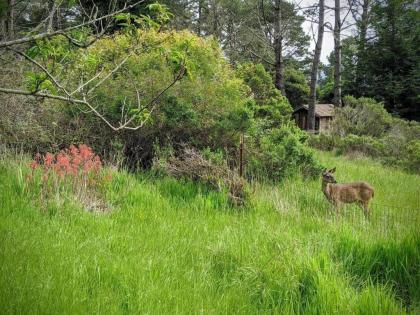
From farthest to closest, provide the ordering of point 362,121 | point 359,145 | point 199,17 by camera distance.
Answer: point 199,17
point 362,121
point 359,145

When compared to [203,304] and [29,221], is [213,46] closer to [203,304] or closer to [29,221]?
[29,221]

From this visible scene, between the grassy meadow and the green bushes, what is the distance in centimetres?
754

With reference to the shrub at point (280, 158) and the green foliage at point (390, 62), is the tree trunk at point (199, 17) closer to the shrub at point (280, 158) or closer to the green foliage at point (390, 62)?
the green foliage at point (390, 62)

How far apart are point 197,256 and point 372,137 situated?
14130mm

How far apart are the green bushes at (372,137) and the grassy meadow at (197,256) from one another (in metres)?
7.54

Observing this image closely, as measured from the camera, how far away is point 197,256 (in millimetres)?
4078

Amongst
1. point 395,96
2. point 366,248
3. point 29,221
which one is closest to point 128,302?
point 29,221

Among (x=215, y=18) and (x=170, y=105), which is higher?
(x=215, y=18)

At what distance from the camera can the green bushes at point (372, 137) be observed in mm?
12766

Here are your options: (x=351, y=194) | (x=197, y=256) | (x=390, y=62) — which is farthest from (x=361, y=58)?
(x=197, y=256)

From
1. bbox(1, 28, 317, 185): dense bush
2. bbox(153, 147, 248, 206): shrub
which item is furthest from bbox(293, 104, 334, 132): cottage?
bbox(153, 147, 248, 206): shrub

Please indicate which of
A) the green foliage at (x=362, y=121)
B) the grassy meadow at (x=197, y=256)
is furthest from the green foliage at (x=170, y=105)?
the green foliage at (x=362, y=121)

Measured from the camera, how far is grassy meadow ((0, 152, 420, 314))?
3008 mm

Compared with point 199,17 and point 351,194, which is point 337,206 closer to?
point 351,194
